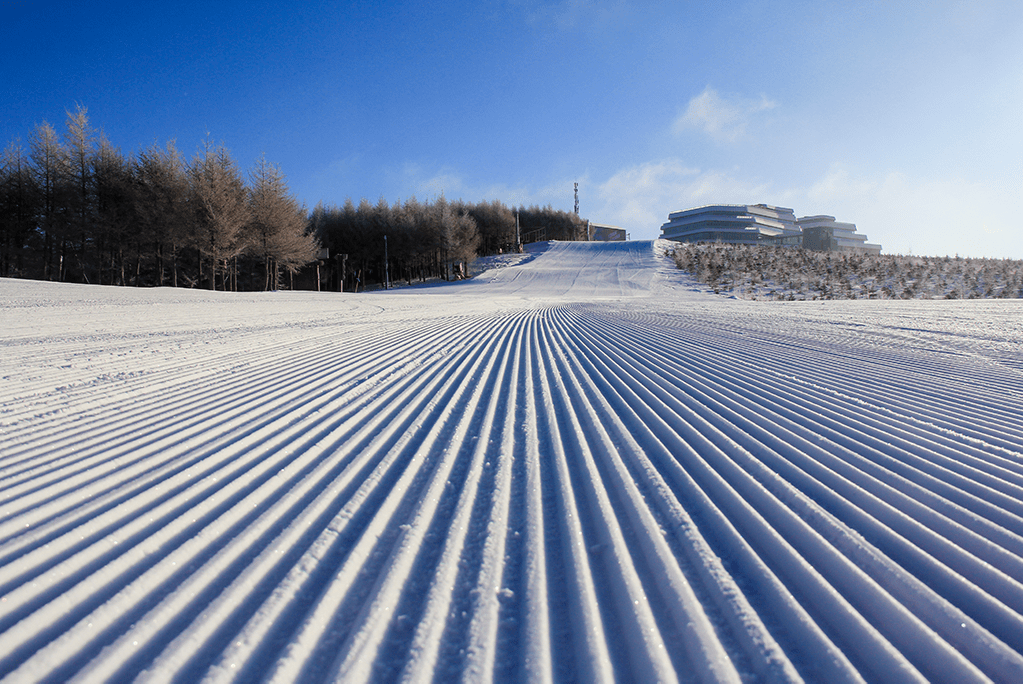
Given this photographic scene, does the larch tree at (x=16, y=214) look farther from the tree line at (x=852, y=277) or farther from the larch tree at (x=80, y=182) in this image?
the tree line at (x=852, y=277)

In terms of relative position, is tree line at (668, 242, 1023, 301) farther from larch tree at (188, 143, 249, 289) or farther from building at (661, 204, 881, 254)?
building at (661, 204, 881, 254)

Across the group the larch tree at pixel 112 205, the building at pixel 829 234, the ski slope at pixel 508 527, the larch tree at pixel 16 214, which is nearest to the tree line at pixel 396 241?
the larch tree at pixel 112 205

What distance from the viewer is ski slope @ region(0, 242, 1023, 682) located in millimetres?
1292

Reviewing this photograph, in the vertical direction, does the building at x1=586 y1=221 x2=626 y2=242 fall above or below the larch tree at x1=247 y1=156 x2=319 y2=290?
above

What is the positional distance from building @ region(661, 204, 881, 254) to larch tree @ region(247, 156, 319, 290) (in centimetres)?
6111

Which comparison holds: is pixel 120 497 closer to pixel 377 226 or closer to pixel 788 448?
pixel 788 448

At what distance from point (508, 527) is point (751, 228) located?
84019mm

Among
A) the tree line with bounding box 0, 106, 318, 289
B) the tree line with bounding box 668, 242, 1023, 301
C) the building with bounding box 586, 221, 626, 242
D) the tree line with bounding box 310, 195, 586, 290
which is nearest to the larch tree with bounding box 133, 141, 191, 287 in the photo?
the tree line with bounding box 0, 106, 318, 289

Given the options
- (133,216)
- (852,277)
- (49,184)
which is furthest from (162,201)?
(852,277)

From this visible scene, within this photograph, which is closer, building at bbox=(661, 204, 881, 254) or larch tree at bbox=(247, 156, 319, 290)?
larch tree at bbox=(247, 156, 319, 290)

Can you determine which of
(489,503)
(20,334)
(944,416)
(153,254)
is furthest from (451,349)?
(153,254)

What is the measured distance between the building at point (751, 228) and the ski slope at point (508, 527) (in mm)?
75628

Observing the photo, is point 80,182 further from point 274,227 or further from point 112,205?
point 274,227

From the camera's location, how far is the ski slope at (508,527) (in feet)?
4.24
